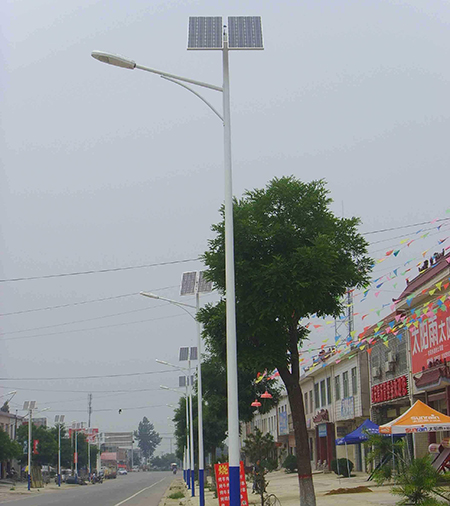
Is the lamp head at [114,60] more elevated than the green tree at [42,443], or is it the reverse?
the lamp head at [114,60]

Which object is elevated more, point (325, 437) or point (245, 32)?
point (245, 32)

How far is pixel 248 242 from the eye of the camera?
61.8 feet

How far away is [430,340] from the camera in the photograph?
3067cm

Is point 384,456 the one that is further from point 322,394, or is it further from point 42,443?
point 42,443

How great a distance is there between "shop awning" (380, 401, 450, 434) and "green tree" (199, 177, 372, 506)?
182 inches

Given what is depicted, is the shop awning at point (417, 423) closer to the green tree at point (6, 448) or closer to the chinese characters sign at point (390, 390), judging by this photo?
the chinese characters sign at point (390, 390)

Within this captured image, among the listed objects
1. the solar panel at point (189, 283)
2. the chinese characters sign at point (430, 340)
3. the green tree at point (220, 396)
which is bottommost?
the green tree at point (220, 396)

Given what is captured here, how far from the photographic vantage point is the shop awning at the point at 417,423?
22859 millimetres

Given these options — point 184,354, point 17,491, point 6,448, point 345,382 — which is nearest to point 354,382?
point 345,382

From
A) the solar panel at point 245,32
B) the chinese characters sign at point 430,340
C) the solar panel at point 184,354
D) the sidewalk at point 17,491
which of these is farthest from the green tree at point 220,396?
the sidewalk at point 17,491

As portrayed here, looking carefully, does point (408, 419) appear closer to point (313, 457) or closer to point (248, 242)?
point (248, 242)

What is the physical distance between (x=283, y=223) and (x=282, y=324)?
8.13 feet

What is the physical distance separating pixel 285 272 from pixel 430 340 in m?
14.5

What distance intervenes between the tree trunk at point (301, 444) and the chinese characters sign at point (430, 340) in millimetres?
8455
